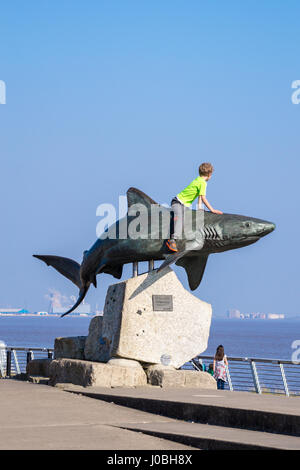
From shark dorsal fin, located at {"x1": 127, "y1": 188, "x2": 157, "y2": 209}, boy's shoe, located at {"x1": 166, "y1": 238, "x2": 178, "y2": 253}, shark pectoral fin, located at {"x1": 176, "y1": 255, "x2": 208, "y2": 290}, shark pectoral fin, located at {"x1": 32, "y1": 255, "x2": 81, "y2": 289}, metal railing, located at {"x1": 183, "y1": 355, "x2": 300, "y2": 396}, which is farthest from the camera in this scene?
metal railing, located at {"x1": 183, "y1": 355, "x2": 300, "y2": 396}

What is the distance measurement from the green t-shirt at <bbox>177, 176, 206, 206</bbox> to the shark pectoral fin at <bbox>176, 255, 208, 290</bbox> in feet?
4.41

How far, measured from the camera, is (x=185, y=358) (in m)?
12.9

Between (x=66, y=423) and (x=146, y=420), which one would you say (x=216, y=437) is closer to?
(x=146, y=420)

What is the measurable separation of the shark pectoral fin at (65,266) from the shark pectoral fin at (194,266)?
2.33 meters

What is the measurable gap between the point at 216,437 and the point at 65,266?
27.2 feet

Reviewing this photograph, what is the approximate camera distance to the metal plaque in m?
12.7

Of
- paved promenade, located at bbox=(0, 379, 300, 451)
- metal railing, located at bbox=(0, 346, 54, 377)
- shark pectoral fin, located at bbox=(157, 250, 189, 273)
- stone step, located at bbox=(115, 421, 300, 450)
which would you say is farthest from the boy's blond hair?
metal railing, located at bbox=(0, 346, 54, 377)

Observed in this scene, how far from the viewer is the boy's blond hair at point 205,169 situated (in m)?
12.3

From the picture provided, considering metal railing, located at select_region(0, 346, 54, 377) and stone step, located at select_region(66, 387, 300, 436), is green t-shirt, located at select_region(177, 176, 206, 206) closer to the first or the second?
stone step, located at select_region(66, 387, 300, 436)

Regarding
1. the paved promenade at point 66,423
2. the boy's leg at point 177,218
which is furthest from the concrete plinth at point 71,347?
the boy's leg at point 177,218

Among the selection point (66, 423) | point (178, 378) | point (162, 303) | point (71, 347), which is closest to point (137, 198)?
point (162, 303)

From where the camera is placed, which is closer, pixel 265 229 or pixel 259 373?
pixel 265 229

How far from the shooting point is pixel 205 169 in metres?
12.3
